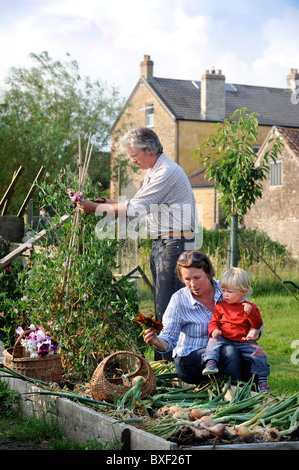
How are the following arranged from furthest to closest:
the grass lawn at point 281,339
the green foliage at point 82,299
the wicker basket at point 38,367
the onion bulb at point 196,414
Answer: the grass lawn at point 281,339 < the green foliage at point 82,299 < the wicker basket at point 38,367 < the onion bulb at point 196,414

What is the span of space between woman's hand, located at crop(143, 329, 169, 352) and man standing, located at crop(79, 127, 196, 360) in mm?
715

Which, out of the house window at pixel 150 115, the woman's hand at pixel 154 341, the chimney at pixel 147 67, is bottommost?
the woman's hand at pixel 154 341

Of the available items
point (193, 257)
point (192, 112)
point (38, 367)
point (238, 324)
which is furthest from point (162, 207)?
point (192, 112)

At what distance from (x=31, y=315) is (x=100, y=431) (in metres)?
2.00

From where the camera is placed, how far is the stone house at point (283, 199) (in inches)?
913

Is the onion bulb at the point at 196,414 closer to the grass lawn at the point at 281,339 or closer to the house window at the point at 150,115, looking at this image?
the grass lawn at the point at 281,339

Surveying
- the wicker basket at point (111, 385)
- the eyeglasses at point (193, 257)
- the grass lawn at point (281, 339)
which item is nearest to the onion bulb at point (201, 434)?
the wicker basket at point (111, 385)

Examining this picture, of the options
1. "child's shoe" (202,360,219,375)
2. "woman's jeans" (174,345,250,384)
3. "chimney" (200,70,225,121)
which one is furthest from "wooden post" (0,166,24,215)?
"chimney" (200,70,225,121)

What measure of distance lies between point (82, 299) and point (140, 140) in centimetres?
136

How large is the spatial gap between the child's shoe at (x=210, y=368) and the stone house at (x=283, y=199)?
1898 cm
